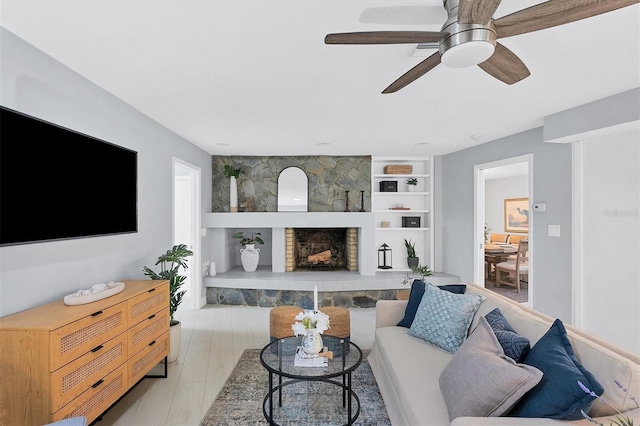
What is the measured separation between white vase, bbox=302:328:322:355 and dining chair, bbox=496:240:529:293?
4.87 meters

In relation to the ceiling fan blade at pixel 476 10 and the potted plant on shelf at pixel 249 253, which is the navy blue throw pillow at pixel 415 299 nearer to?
the ceiling fan blade at pixel 476 10

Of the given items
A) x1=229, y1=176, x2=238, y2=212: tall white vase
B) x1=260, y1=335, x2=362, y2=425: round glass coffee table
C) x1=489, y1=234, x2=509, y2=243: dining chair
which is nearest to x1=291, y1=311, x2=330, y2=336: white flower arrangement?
x1=260, y1=335, x2=362, y2=425: round glass coffee table

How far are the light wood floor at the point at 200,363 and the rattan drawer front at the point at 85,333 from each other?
0.65 m

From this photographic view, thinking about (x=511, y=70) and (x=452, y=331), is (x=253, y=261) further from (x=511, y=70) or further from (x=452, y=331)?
(x=511, y=70)

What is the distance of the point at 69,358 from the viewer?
5.74 ft

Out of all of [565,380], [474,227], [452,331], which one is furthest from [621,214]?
[565,380]

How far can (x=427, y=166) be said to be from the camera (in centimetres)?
585

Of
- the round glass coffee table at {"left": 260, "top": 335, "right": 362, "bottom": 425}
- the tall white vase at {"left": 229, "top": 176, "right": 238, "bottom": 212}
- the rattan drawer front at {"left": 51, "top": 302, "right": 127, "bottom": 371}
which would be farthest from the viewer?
the tall white vase at {"left": 229, "top": 176, "right": 238, "bottom": 212}

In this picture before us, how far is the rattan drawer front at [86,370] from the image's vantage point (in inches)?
66.1

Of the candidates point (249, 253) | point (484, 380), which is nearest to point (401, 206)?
point (249, 253)

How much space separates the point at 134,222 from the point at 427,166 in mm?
4615

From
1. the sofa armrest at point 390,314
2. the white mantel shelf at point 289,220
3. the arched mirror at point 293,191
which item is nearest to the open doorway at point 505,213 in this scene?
the white mantel shelf at point 289,220

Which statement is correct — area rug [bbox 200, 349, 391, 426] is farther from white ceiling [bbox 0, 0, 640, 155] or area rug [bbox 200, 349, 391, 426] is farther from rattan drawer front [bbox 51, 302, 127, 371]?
white ceiling [bbox 0, 0, 640, 155]

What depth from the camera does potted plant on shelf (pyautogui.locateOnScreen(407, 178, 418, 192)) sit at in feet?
18.9
